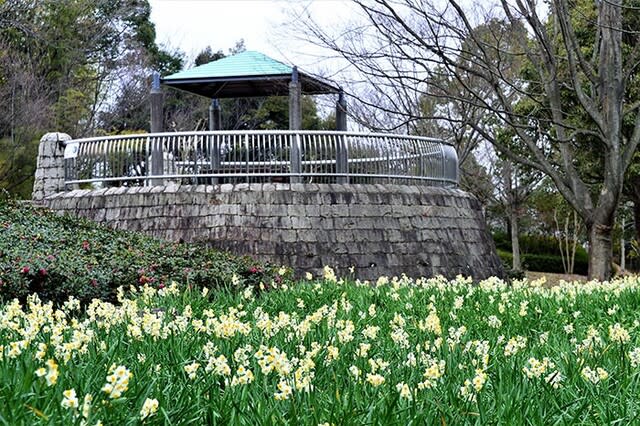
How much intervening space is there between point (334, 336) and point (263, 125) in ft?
96.9

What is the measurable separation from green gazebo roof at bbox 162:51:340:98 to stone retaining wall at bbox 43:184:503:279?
2.91m

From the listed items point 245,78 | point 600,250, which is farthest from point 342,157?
point 600,250

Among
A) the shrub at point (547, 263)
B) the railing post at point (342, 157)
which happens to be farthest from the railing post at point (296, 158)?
the shrub at point (547, 263)

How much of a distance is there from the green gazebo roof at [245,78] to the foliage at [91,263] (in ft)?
13.7

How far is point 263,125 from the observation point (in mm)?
33125

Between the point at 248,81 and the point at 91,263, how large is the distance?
696 cm

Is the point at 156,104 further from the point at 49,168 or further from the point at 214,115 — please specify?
the point at 214,115

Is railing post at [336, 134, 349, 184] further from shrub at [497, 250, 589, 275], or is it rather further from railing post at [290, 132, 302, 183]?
shrub at [497, 250, 589, 275]

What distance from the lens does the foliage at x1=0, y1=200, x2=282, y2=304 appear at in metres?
8.34

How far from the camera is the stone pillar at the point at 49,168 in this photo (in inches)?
588

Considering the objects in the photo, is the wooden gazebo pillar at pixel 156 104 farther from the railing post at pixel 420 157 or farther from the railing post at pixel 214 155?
the railing post at pixel 420 157

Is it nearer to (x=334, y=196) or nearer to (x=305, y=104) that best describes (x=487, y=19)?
(x=334, y=196)

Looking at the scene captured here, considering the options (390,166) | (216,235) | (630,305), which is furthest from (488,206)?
(630,305)

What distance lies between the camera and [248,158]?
13320 mm
